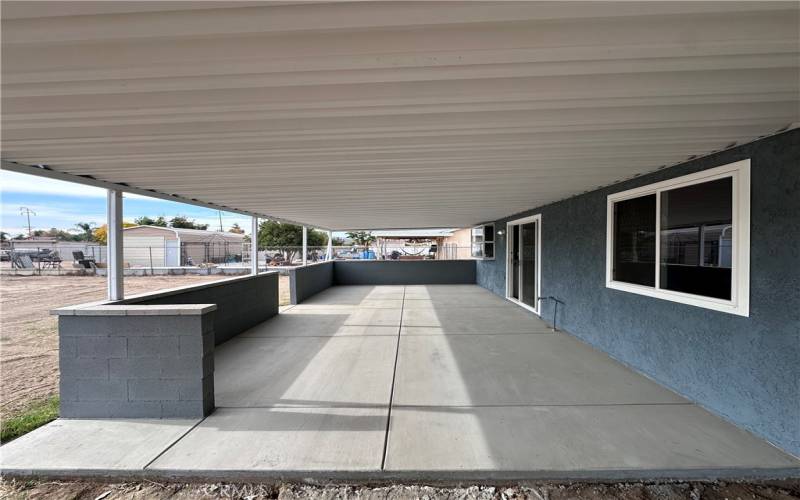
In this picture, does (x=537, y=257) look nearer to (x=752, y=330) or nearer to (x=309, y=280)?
(x=752, y=330)

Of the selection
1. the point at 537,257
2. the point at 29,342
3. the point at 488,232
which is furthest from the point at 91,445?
the point at 488,232

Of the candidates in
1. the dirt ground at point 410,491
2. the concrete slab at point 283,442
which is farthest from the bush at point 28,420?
the concrete slab at point 283,442

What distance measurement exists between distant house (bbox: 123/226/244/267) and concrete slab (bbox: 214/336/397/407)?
52.8 ft

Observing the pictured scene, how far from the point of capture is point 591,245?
515cm

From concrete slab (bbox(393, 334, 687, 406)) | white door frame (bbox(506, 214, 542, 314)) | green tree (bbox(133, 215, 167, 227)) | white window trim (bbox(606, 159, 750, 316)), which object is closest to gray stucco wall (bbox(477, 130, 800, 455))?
white window trim (bbox(606, 159, 750, 316))

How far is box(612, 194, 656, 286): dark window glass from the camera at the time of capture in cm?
402

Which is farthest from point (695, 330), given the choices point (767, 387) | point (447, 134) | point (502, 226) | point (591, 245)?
point (502, 226)

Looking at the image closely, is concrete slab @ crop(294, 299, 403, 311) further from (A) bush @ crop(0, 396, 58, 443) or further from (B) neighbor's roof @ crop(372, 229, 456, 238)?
(B) neighbor's roof @ crop(372, 229, 456, 238)

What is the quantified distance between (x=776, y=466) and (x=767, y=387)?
0.56 metres

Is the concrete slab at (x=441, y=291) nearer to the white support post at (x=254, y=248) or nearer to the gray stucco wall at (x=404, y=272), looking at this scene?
the gray stucco wall at (x=404, y=272)

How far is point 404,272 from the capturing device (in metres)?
13.7

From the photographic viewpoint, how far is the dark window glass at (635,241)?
4.02 metres

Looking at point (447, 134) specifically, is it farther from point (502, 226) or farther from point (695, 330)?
point (502, 226)

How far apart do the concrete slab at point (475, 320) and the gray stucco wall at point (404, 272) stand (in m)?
5.15
